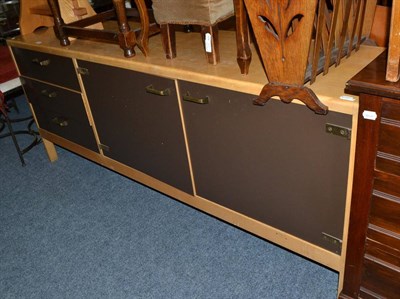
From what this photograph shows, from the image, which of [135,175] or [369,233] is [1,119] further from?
[369,233]

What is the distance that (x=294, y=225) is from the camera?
4.66ft

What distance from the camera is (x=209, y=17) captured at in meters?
1.33

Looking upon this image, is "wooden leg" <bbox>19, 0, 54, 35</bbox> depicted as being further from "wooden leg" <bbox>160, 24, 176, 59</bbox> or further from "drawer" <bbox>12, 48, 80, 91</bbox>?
"wooden leg" <bbox>160, 24, 176, 59</bbox>

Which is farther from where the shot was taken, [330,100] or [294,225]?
[294,225]

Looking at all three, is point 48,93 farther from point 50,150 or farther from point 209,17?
point 209,17

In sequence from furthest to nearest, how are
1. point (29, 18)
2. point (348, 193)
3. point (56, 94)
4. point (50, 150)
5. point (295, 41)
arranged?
point (50, 150), point (29, 18), point (56, 94), point (348, 193), point (295, 41)

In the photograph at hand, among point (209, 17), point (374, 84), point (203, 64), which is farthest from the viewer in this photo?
point (203, 64)

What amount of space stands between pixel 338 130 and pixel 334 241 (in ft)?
1.35

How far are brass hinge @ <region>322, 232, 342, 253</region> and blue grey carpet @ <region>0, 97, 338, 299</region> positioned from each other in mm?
308

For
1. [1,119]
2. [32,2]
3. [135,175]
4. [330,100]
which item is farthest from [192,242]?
[1,119]

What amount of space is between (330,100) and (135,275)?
3.56ft

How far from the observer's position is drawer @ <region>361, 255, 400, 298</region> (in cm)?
121

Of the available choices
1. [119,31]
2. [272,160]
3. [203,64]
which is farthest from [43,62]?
[272,160]

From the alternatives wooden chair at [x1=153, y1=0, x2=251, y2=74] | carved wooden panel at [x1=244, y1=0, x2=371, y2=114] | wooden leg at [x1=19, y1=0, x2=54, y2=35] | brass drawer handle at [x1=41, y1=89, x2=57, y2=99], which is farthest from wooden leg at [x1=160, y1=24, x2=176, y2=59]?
wooden leg at [x1=19, y1=0, x2=54, y2=35]
